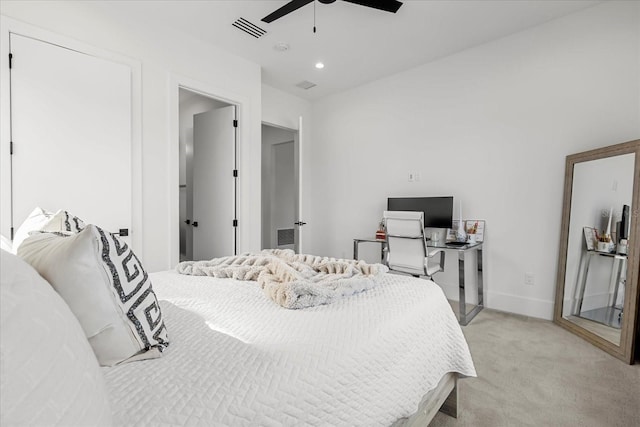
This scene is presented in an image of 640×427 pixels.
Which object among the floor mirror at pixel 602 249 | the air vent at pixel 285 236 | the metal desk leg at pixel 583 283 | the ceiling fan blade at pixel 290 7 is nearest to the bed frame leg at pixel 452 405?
the floor mirror at pixel 602 249

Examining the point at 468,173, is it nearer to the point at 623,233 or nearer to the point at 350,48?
the point at 623,233

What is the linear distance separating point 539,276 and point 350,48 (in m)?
3.07

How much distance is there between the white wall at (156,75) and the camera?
98.7 inches

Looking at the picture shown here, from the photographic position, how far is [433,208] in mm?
3699

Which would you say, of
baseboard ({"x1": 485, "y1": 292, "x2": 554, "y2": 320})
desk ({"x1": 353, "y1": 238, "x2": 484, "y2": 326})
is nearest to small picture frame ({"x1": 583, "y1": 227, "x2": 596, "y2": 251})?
baseboard ({"x1": 485, "y1": 292, "x2": 554, "y2": 320})

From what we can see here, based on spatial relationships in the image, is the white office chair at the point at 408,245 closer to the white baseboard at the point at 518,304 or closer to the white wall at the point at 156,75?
the white baseboard at the point at 518,304

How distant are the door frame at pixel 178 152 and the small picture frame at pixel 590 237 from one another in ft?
10.8

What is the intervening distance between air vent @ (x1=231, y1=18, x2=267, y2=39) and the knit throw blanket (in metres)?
2.31

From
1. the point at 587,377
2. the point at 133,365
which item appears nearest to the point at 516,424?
the point at 587,377

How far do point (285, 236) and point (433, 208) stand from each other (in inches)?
124

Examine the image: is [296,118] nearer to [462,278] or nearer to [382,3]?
[382,3]

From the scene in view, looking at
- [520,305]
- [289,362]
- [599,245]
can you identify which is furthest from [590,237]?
[289,362]

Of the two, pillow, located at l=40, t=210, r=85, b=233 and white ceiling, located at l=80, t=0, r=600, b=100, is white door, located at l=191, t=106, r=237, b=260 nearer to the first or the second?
white ceiling, located at l=80, t=0, r=600, b=100

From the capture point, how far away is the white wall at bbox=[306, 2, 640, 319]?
2777 millimetres
